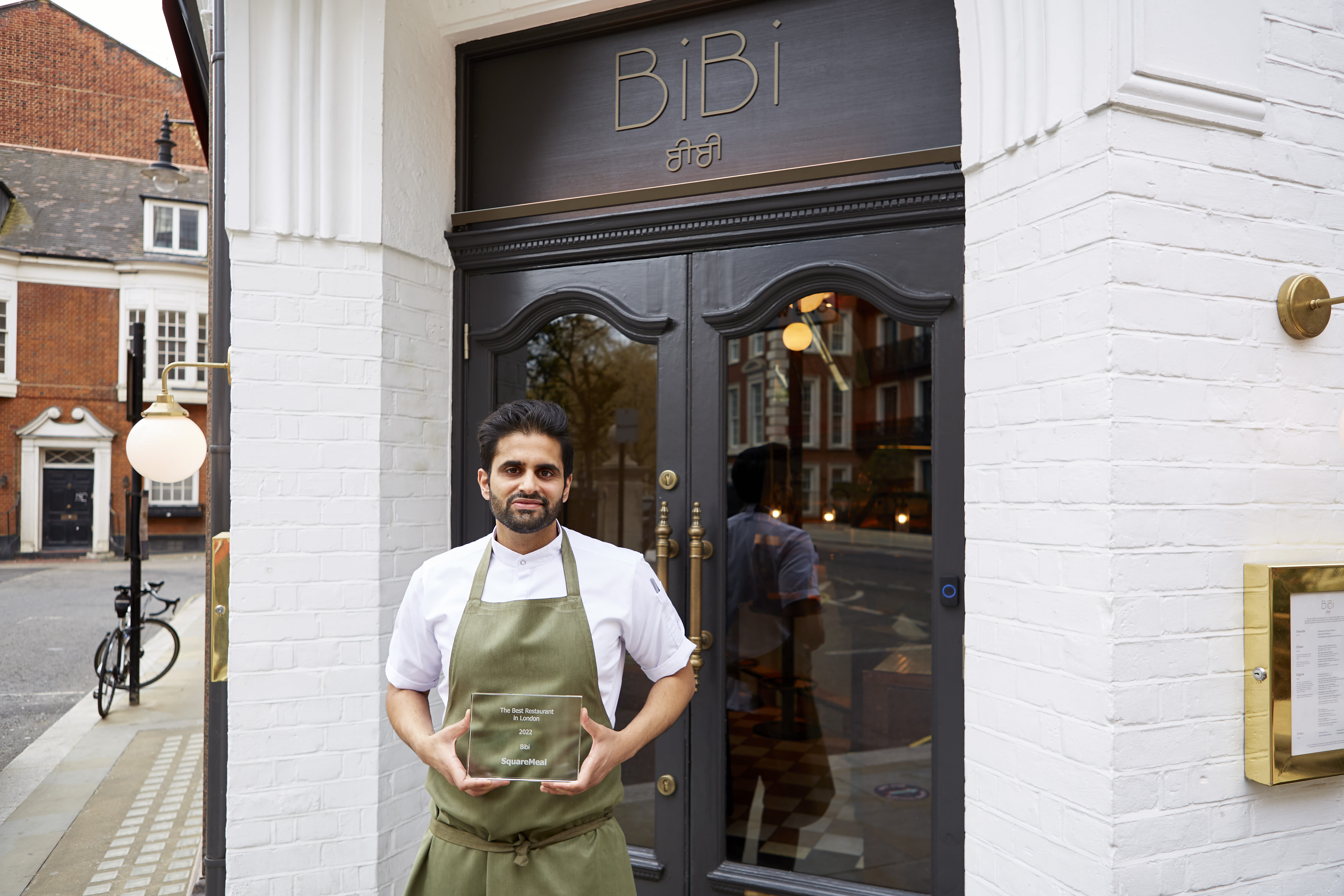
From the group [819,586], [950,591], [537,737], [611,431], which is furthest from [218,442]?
[950,591]

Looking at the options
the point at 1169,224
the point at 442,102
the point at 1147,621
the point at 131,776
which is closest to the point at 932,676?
the point at 1147,621

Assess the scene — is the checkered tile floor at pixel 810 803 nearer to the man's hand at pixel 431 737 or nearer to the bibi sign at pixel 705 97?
the man's hand at pixel 431 737

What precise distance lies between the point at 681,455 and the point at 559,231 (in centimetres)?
100

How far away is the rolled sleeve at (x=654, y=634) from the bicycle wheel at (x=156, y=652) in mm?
7460

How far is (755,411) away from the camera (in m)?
3.08

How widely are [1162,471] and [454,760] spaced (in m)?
1.81

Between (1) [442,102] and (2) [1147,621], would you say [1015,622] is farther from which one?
(1) [442,102]

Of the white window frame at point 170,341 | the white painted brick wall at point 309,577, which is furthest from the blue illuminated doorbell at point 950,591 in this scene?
the white window frame at point 170,341

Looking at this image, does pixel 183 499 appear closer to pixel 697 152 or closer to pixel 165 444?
pixel 165 444

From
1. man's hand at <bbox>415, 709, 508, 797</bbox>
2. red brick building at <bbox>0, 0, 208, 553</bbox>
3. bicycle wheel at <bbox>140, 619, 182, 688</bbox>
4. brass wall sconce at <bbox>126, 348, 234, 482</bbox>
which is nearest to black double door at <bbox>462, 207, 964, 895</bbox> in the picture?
man's hand at <bbox>415, 709, 508, 797</bbox>

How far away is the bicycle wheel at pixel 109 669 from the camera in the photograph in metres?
7.31

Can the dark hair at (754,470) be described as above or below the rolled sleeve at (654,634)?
above

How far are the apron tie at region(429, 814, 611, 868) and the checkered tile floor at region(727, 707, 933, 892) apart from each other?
122cm

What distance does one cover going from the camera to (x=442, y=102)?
3.44 metres
